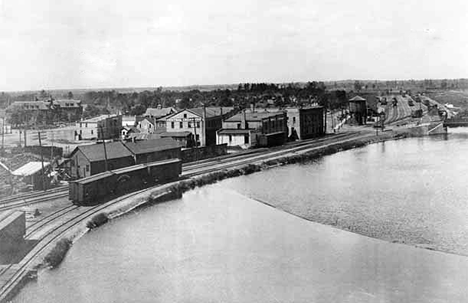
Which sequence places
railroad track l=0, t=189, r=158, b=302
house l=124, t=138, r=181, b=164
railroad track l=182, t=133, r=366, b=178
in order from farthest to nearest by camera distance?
railroad track l=182, t=133, r=366, b=178 → house l=124, t=138, r=181, b=164 → railroad track l=0, t=189, r=158, b=302

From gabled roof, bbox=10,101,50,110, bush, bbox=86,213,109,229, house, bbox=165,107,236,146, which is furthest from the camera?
gabled roof, bbox=10,101,50,110

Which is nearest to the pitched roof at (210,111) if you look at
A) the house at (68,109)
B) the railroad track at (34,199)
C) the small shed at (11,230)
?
the railroad track at (34,199)

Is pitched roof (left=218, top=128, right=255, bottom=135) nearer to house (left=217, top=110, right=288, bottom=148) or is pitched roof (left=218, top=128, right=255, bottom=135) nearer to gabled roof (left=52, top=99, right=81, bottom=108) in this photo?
house (left=217, top=110, right=288, bottom=148)

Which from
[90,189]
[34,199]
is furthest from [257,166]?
[34,199]

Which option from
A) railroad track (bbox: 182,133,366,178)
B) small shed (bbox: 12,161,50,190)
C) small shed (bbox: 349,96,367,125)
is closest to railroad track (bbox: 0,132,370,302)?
railroad track (bbox: 182,133,366,178)

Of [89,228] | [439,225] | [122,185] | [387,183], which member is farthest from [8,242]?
[387,183]

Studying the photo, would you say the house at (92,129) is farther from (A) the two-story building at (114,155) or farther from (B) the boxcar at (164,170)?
(B) the boxcar at (164,170)

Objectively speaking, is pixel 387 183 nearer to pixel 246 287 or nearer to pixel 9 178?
pixel 246 287
